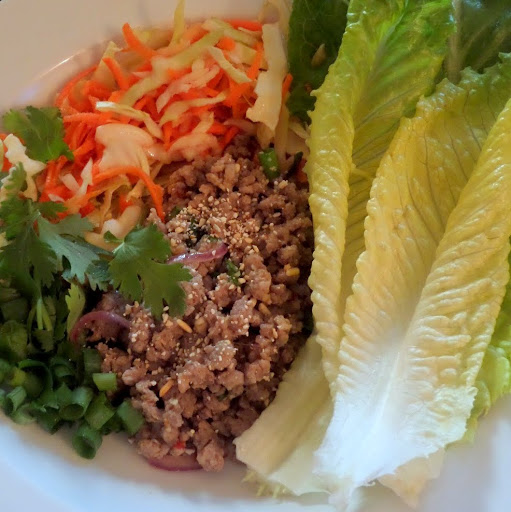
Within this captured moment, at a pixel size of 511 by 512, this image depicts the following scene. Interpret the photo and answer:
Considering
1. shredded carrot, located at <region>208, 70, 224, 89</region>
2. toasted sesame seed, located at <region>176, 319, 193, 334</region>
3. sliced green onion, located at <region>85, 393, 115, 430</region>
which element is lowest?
sliced green onion, located at <region>85, 393, 115, 430</region>

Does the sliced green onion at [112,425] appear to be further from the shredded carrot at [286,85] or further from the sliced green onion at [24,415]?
the shredded carrot at [286,85]

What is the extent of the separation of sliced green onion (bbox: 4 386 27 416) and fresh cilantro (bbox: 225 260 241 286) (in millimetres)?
833

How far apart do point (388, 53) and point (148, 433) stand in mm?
1714

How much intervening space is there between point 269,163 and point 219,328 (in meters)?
0.81

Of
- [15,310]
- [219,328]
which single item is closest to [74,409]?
[15,310]

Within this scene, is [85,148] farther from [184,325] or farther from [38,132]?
[184,325]

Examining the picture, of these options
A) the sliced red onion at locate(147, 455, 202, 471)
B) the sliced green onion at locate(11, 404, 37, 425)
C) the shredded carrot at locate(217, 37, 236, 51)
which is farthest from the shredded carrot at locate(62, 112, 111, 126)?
the sliced red onion at locate(147, 455, 202, 471)

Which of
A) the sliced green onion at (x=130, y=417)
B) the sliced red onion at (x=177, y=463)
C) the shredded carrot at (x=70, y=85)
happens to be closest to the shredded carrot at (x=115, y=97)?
the shredded carrot at (x=70, y=85)

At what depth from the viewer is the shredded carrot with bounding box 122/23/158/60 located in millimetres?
2631

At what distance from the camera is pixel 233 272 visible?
2.22 metres

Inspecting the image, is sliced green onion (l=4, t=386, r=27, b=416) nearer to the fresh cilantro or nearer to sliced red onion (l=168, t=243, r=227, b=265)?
sliced red onion (l=168, t=243, r=227, b=265)

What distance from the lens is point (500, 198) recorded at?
6.38ft

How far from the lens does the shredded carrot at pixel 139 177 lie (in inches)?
97.3

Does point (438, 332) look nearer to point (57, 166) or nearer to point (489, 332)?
point (489, 332)
